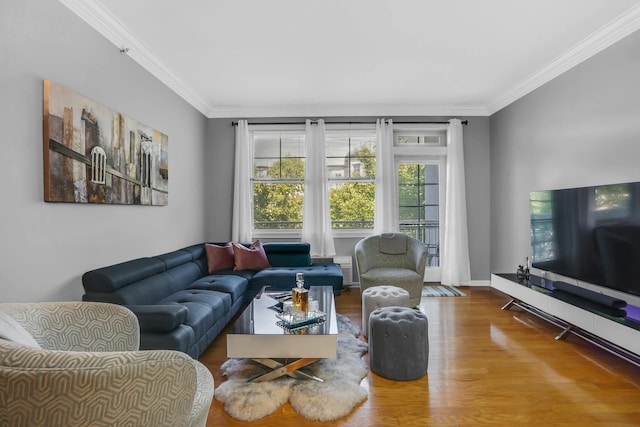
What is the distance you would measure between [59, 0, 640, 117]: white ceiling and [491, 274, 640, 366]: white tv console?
2393mm

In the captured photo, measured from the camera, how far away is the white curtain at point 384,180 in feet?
16.6

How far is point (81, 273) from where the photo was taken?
97.0 inches

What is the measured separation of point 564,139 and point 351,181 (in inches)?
109

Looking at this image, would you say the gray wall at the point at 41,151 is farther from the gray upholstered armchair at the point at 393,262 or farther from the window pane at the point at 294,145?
the gray upholstered armchair at the point at 393,262

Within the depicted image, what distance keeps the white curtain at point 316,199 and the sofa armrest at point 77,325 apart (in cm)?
355

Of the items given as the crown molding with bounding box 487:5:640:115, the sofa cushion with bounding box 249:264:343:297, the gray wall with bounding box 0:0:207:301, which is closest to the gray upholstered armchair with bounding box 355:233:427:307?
the sofa cushion with bounding box 249:264:343:297

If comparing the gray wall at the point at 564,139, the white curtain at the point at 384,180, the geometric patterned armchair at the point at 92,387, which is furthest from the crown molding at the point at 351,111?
the geometric patterned armchair at the point at 92,387

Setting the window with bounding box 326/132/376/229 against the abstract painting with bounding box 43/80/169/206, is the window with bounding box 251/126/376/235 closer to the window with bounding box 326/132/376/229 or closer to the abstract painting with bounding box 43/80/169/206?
the window with bounding box 326/132/376/229

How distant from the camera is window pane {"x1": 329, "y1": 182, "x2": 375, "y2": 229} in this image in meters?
5.28

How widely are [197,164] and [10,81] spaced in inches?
115

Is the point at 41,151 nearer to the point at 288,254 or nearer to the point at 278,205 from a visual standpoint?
the point at 288,254

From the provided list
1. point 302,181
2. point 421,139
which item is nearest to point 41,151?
point 302,181

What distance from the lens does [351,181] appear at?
17.3 feet

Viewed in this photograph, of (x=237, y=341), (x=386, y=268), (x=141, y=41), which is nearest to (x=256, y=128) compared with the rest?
(x=141, y=41)
